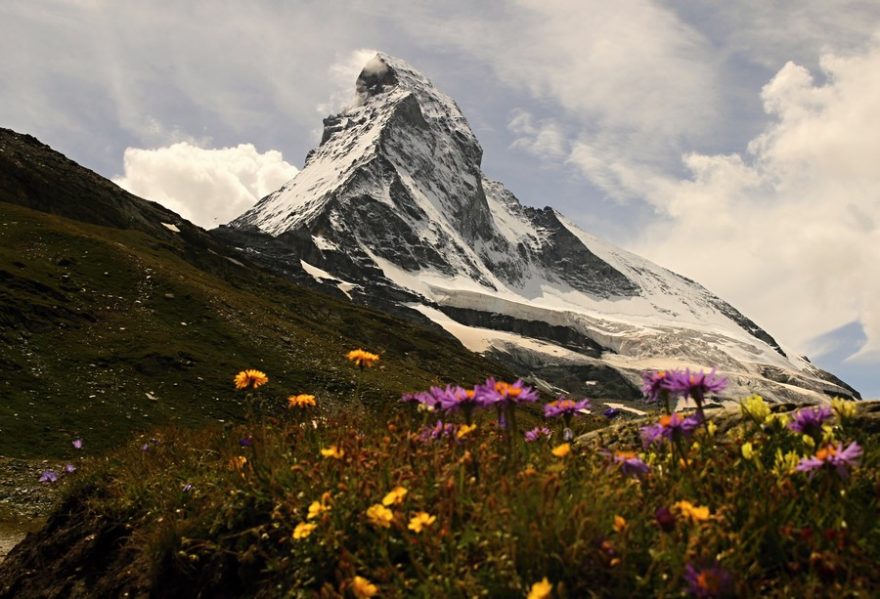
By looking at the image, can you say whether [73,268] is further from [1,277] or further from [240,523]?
[240,523]

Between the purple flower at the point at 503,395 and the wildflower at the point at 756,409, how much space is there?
1.67 meters

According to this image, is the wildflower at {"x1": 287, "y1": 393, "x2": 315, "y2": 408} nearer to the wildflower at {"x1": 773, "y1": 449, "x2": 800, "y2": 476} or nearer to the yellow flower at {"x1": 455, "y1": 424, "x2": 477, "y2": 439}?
the yellow flower at {"x1": 455, "y1": 424, "x2": 477, "y2": 439}

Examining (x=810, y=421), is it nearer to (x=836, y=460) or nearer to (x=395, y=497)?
(x=836, y=460)

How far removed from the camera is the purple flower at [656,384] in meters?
4.42

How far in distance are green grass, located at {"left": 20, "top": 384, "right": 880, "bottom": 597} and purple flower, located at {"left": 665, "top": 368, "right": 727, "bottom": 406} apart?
1.16 feet

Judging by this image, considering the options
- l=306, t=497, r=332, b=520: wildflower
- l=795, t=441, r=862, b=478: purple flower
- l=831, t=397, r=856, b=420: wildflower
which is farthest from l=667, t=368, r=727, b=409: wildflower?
l=306, t=497, r=332, b=520: wildflower

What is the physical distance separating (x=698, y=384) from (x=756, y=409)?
96 centimetres

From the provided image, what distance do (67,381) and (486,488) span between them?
38.3m

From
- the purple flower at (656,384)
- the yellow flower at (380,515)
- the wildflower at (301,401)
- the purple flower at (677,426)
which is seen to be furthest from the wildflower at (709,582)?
the wildflower at (301,401)

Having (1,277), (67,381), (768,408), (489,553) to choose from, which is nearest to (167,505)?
(489,553)

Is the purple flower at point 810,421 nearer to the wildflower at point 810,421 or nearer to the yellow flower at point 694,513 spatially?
the wildflower at point 810,421

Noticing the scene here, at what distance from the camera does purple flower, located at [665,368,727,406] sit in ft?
13.4

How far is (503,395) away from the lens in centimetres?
447

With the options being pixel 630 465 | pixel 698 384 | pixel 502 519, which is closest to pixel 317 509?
pixel 502 519
